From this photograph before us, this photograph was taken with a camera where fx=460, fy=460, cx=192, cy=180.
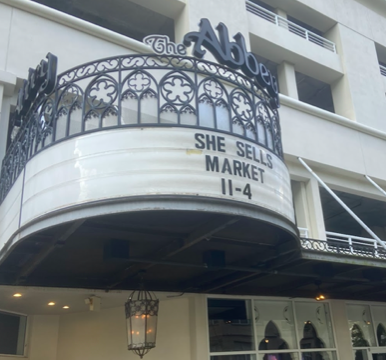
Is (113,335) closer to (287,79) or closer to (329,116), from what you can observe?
(329,116)

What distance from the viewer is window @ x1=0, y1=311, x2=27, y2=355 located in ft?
Result: 34.5

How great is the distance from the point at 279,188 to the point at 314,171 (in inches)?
255

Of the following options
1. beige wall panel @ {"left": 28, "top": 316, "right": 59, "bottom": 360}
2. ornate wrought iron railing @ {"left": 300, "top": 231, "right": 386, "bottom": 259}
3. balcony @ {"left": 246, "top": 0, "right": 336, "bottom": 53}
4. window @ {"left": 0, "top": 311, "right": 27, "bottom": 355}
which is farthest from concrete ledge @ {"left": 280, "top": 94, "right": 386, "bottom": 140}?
window @ {"left": 0, "top": 311, "right": 27, "bottom": 355}

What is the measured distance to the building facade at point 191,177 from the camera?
5.57m

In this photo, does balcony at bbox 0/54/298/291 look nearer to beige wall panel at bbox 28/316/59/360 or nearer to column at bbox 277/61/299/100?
beige wall panel at bbox 28/316/59/360

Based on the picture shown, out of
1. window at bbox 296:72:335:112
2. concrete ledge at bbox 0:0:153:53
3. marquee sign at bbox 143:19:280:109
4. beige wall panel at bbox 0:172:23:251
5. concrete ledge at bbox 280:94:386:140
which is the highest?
window at bbox 296:72:335:112

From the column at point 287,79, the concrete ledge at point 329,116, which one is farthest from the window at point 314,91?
the concrete ledge at point 329,116

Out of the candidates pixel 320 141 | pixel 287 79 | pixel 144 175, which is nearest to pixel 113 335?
pixel 144 175

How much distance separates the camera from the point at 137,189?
5.21 m

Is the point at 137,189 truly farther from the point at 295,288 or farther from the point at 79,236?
the point at 295,288

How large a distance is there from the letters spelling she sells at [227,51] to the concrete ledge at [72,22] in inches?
134

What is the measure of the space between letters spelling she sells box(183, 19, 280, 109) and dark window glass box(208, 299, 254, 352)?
460 cm

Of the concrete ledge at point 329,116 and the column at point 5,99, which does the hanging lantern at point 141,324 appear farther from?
the concrete ledge at point 329,116

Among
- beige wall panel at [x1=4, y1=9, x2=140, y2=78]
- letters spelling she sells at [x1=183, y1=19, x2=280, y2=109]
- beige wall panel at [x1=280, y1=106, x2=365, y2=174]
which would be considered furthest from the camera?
beige wall panel at [x1=280, y1=106, x2=365, y2=174]
